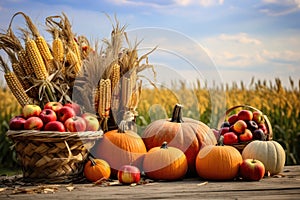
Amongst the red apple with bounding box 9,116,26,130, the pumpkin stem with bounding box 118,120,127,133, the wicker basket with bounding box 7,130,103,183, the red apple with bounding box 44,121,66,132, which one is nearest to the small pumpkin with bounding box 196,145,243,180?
the pumpkin stem with bounding box 118,120,127,133

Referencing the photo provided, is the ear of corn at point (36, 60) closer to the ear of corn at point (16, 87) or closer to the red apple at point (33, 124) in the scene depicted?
the ear of corn at point (16, 87)

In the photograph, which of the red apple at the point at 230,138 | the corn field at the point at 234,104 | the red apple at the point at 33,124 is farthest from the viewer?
the corn field at the point at 234,104

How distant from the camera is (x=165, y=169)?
3053mm

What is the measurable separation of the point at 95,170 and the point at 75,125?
33cm

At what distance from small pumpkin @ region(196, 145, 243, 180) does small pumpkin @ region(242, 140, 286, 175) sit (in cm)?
→ 17

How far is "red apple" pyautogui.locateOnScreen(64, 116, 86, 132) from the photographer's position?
2.91 metres

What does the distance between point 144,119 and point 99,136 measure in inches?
122

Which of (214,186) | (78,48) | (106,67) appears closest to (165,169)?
(214,186)

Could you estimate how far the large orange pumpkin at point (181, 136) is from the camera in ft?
10.9

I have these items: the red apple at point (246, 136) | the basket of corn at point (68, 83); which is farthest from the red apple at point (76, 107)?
the red apple at point (246, 136)

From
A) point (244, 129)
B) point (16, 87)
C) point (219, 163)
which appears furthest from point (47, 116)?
point (244, 129)

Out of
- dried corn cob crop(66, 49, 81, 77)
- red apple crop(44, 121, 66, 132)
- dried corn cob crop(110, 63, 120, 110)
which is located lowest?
red apple crop(44, 121, 66, 132)

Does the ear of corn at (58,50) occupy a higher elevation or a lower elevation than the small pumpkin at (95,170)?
higher

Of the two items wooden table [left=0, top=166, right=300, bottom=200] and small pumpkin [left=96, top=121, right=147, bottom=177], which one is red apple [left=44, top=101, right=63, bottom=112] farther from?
wooden table [left=0, top=166, right=300, bottom=200]
